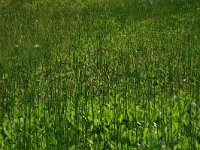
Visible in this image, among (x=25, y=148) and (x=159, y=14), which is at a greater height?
(x=159, y=14)

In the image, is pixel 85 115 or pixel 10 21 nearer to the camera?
pixel 85 115

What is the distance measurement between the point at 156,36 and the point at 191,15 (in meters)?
4.12

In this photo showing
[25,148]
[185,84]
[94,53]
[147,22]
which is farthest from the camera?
[147,22]

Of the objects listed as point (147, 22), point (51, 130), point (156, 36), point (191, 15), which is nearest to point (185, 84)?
point (51, 130)

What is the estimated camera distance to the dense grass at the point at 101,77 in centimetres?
536

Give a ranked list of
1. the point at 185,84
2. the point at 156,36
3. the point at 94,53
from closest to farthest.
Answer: the point at 185,84 → the point at 94,53 → the point at 156,36

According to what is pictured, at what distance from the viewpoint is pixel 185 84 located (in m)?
7.62

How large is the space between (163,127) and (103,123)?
3.07 ft

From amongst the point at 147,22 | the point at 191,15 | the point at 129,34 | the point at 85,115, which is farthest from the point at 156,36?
the point at 85,115

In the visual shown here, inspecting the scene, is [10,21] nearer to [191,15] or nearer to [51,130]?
[191,15]

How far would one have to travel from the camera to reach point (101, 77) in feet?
27.6

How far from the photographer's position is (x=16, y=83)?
26.2 ft

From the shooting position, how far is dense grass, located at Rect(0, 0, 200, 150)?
17.6ft

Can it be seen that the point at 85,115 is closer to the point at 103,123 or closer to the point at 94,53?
the point at 103,123
